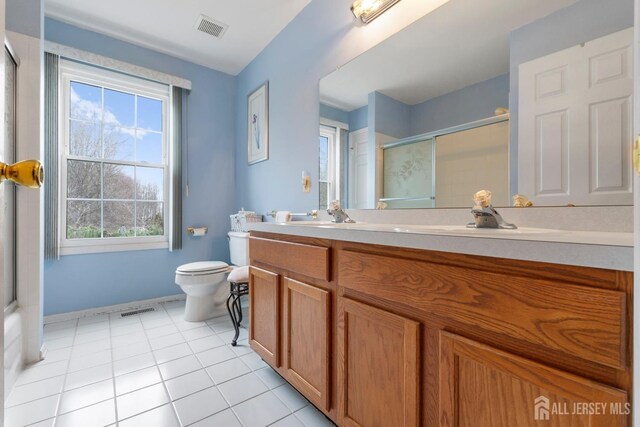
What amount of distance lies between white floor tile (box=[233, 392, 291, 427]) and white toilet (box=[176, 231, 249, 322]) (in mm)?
1142

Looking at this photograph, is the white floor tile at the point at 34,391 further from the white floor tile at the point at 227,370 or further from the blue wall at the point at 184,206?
the blue wall at the point at 184,206

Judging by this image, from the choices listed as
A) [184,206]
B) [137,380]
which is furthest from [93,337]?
[184,206]

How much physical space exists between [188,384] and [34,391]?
745mm

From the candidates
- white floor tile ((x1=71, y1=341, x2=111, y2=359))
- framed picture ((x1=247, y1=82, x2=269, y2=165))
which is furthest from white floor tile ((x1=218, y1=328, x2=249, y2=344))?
framed picture ((x1=247, y1=82, x2=269, y2=165))

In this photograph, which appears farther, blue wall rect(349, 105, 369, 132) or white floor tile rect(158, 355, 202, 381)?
blue wall rect(349, 105, 369, 132)

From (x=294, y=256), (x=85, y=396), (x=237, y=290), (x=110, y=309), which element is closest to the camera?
(x=294, y=256)

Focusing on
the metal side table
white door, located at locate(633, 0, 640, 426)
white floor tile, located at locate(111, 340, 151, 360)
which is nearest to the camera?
white door, located at locate(633, 0, 640, 426)

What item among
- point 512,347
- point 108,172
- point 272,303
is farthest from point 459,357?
point 108,172

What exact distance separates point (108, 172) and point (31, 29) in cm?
118

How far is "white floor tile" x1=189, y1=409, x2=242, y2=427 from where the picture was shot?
1155 mm

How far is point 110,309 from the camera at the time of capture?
2441 mm

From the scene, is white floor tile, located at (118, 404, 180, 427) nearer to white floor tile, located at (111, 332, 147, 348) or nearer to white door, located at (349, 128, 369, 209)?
white floor tile, located at (111, 332, 147, 348)

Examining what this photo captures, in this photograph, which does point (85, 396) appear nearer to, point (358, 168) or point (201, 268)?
point (201, 268)

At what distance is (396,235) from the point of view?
781 millimetres
